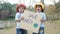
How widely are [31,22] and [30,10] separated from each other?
1.84 metres

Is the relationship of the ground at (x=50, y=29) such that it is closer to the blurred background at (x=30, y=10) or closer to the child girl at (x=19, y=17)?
the blurred background at (x=30, y=10)

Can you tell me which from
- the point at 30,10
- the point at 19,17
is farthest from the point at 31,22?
the point at 30,10

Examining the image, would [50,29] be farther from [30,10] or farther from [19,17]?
[19,17]

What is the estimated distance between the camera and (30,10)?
5.22 m

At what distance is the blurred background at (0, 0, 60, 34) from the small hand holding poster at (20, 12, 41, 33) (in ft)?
5.90

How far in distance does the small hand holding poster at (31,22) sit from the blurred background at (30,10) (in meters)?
1.80

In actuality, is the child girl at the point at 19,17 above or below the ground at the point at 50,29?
above

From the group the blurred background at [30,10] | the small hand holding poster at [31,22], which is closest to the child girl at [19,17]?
the small hand holding poster at [31,22]

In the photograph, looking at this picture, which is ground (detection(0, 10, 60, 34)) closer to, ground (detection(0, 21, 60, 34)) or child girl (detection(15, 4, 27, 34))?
ground (detection(0, 21, 60, 34))

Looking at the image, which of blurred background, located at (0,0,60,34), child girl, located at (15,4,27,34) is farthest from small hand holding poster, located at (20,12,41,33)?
blurred background, located at (0,0,60,34)

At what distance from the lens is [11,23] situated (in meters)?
5.76

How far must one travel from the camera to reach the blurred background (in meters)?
5.50

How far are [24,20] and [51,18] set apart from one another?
9.22ft

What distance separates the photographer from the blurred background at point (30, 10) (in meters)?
5.50
